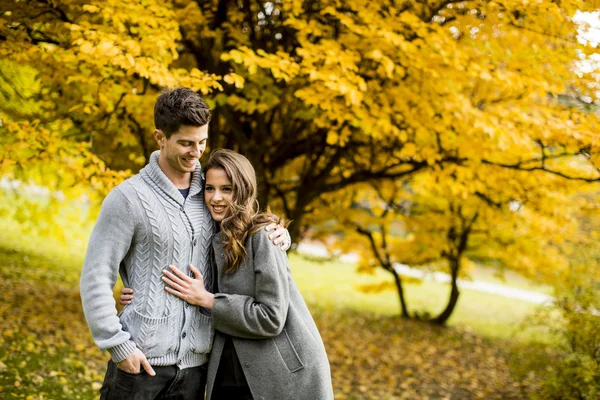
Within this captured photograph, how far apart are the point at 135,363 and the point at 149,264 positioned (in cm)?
41

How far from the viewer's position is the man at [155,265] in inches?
87.1

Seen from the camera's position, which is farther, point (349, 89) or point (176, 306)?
point (349, 89)

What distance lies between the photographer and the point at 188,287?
242cm

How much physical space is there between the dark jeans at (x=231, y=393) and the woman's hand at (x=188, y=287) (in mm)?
438

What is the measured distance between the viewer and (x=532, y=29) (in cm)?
508

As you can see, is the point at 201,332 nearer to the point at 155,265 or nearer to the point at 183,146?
the point at 155,265

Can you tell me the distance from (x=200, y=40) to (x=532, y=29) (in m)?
3.35

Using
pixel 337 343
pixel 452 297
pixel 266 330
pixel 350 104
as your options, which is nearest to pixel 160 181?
pixel 266 330

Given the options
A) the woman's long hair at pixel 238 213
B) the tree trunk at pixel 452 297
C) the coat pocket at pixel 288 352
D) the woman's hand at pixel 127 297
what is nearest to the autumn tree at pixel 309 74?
the woman's long hair at pixel 238 213

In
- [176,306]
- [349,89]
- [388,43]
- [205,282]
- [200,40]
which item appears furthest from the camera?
[200,40]

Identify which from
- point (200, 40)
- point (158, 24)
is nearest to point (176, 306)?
point (158, 24)

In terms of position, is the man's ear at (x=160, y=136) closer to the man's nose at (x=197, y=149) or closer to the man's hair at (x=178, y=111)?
A: the man's hair at (x=178, y=111)

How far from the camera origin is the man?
2.21m

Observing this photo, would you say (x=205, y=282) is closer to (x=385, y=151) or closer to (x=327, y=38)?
(x=327, y=38)
